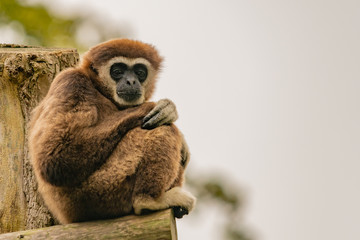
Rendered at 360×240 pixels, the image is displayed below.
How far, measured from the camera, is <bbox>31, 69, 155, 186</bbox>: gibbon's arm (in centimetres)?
533

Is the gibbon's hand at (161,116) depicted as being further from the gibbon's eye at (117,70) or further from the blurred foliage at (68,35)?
the blurred foliage at (68,35)

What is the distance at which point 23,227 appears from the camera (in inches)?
253

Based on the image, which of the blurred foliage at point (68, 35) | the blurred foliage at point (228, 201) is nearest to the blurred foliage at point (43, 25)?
the blurred foliage at point (68, 35)

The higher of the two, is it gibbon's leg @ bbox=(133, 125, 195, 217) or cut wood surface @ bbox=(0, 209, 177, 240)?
gibbon's leg @ bbox=(133, 125, 195, 217)

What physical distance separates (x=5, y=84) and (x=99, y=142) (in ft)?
6.99

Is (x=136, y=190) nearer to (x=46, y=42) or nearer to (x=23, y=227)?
(x=23, y=227)

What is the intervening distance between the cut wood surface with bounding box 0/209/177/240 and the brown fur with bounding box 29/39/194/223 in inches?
7.6

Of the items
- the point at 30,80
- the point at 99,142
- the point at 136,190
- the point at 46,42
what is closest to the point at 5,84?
the point at 30,80

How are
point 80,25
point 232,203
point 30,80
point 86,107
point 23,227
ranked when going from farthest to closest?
point 80,25 < point 232,203 < point 30,80 < point 23,227 < point 86,107

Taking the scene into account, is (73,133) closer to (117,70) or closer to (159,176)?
(159,176)

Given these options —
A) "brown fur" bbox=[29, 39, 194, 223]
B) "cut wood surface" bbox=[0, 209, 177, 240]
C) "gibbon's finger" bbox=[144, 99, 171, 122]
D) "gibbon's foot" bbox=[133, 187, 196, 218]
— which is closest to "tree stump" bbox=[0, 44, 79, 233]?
"brown fur" bbox=[29, 39, 194, 223]

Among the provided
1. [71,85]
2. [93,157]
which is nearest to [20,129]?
[71,85]

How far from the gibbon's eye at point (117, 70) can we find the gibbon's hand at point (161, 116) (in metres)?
1.05

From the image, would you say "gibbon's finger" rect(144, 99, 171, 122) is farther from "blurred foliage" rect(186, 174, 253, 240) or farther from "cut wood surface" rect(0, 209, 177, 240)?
"blurred foliage" rect(186, 174, 253, 240)
